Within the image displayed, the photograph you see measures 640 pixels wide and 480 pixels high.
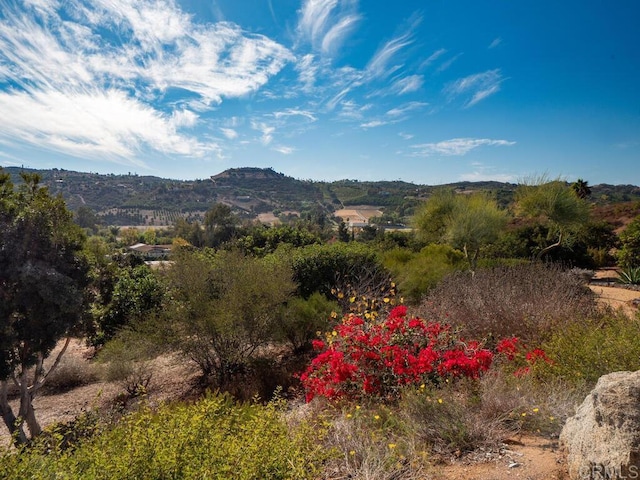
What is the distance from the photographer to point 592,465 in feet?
7.75

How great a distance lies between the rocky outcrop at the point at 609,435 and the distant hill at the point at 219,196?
89652mm

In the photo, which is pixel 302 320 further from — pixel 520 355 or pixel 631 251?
pixel 631 251

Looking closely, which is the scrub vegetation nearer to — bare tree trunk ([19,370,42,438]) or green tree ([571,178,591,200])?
bare tree trunk ([19,370,42,438])

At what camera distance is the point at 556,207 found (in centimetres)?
1574

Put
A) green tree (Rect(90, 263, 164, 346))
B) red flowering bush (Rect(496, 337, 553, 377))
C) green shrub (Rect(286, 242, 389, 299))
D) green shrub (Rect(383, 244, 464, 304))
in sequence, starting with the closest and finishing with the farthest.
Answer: red flowering bush (Rect(496, 337, 553, 377)), green shrub (Rect(383, 244, 464, 304)), green shrub (Rect(286, 242, 389, 299)), green tree (Rect(90, 263, 164, 346))

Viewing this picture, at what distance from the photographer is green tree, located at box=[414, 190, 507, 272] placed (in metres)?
14.6

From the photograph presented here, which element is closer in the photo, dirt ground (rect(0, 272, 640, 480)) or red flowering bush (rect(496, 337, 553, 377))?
dirt ground (rect(0, 272, 640, 480))

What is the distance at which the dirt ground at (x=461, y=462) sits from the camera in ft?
8.87

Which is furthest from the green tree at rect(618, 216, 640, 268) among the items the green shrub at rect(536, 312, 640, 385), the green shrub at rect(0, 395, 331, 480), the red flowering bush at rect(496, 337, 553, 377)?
the green shrub at rect(0, 395, 331, 480)

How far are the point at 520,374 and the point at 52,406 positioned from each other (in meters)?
10.0

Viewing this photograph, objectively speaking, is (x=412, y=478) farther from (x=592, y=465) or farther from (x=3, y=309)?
(x=3, y=309)

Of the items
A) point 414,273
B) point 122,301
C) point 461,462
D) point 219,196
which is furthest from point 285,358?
point 219,196

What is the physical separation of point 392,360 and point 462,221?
11.4m

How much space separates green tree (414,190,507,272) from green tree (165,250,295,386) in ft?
26.7
